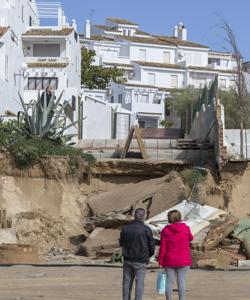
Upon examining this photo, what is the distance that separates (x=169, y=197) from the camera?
23641mm

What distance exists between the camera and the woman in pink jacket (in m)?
11.0

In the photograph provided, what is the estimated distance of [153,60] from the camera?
89.8 m

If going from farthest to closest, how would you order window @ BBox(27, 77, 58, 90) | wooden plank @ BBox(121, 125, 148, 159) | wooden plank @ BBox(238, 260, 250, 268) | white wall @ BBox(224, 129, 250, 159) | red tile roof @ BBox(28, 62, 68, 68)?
red tile roof @ BBox(28, 62, 68, 68)
window @ BBox(27, 77, 58, 90)
white wall @ BBox(224, 129, 250, 159)
wooden plank @ BBox(121, 125, 148, 159)
wooden plank @ BBox(238, 260, 250, 268)

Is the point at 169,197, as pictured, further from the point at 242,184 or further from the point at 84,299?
the point at 84,299

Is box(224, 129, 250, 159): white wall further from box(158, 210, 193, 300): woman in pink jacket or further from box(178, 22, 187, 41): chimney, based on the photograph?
box(178, 22, 187, 41): chimney

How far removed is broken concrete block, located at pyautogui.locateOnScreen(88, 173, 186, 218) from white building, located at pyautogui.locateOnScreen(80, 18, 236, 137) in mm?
47667

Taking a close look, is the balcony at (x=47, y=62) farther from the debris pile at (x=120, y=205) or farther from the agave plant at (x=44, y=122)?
the debris pile at (x=120, y=205)

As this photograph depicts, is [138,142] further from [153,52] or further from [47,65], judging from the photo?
[153,52]

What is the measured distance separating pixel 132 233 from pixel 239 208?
1507 centimetres

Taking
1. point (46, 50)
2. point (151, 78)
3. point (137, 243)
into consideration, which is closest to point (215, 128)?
point (137, 243)

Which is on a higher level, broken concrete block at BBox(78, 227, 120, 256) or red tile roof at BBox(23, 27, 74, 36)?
red tile roof at BBox(23, 27, 74, 36)

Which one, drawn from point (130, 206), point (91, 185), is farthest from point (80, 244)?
point (91, 185)

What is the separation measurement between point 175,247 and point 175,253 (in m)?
0.09

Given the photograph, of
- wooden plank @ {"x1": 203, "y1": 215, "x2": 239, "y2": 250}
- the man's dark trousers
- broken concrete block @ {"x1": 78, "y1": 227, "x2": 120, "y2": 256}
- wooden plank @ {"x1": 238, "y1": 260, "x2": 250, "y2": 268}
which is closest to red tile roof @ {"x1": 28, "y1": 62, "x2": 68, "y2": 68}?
broken concrete block @ {"x1": 78, "y1": 227, "x2": 120, "y2": 256}
